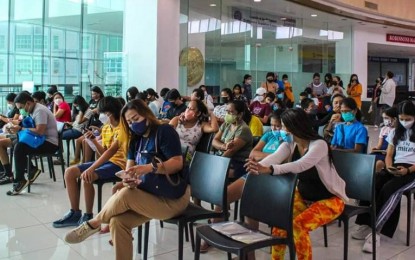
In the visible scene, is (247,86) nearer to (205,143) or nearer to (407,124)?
(205,143)

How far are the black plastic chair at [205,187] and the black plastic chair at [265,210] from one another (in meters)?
0.20

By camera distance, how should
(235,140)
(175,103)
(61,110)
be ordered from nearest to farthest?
1. (235,140)
2. (175,103)
3. (61,110)

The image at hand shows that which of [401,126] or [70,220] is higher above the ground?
A: [401,126]

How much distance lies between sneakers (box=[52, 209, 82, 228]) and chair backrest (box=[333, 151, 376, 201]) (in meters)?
2.32

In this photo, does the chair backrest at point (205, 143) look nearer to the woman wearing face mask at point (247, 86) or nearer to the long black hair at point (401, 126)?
the long black hair at point (401, 126)

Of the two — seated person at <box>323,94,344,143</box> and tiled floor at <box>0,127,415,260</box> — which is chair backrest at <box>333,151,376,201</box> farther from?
seated person at <box>323,94,344,143</box>

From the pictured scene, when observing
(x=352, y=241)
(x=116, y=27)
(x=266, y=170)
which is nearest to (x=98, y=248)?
(x=266, y=170)

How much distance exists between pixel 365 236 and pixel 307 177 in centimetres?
128

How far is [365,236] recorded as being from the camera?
3617 millimetres

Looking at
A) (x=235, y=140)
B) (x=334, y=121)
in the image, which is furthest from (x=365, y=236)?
(x=334, y=121)

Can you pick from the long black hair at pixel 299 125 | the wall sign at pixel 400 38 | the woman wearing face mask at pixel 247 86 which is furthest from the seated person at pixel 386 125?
the wall sign at pixel 400 38

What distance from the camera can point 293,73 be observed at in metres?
13.1

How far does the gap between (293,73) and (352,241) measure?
10.0 metres

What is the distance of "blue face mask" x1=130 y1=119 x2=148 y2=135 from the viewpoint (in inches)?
109
